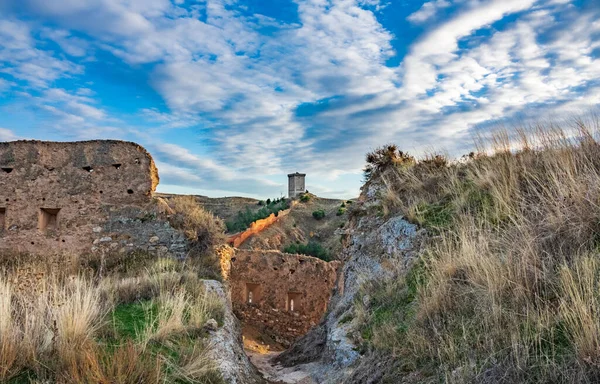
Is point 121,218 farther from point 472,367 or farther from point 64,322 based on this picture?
point 472,367

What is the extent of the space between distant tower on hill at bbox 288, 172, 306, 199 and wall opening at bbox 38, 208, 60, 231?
34.5 metres

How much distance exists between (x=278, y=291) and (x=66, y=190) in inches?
291

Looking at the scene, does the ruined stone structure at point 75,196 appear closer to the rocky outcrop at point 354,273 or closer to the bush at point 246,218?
the rocky outcrop at point 354,273

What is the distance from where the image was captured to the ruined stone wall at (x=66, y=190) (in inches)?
409

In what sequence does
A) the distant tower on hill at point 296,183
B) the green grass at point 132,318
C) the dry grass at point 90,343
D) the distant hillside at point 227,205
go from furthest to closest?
1. the distant tower on hill at point 296,183
2. the distant hillside at point 227,205
3. the green grass at point 132,318
4. the dry grass at point 90,343

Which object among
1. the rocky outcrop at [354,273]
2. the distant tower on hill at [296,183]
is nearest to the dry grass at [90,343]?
the rocky outcrop at [354,273]

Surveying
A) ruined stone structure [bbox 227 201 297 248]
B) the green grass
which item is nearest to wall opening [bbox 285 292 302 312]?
ruined stone structure [bbox 227 201 297 248]

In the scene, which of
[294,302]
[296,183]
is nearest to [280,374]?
[294,302]

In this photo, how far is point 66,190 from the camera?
35.0 ft

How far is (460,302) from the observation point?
3.79m

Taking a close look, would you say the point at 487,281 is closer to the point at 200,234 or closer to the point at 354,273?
the point at 354,273

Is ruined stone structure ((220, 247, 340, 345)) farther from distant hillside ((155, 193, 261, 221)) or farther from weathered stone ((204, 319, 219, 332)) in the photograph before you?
distant hillside ((155, 193, 261, 221))

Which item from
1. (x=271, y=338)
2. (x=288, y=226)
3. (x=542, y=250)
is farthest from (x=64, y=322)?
(x=288, y=226)

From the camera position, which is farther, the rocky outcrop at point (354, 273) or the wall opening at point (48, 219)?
→ the wall opening at point (48, 219)
